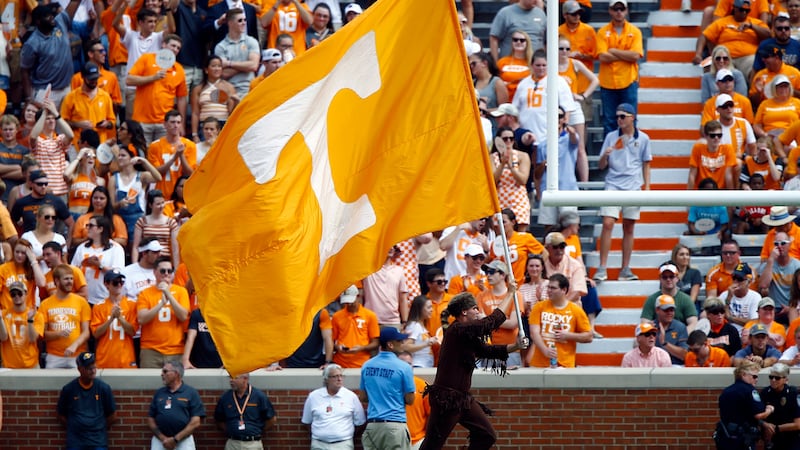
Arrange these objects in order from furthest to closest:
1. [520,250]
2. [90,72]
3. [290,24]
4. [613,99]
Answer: [290,24]
[613,99]
[90,72]
[520,250]

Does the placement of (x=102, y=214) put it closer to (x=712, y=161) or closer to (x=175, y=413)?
(x=175, y=413)

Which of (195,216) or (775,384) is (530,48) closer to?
(775,384)

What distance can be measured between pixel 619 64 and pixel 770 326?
16.0 ft

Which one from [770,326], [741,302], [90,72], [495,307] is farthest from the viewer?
[90,72]

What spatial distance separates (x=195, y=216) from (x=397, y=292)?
19.9 ft

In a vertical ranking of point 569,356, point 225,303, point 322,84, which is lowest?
point 569,356

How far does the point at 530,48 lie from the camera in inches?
818

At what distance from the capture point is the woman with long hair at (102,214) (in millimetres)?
18391

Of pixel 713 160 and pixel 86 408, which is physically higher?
pixel 713 160

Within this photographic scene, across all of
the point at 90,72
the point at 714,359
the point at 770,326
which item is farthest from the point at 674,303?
the point at 90,72

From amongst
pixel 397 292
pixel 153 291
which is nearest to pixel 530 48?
pixel 397 292

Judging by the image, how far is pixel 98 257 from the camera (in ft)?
58.7

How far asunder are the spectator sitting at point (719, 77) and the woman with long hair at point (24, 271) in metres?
8.48

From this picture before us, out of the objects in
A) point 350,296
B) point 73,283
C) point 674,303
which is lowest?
point 674,303
